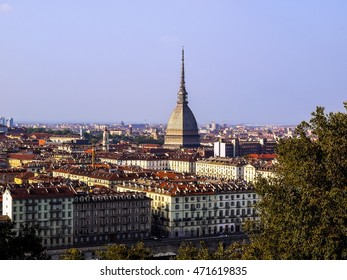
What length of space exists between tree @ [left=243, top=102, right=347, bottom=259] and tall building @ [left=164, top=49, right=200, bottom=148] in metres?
103

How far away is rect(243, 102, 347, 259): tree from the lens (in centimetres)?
1498

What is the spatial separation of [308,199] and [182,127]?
349ft

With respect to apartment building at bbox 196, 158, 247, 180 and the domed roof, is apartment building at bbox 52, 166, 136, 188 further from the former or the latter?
the domed roof

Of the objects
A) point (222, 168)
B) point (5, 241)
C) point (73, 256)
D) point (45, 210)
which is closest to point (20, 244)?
point (5, 241)

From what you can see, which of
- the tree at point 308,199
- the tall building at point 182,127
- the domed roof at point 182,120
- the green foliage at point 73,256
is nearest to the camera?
the tree at point 308,199

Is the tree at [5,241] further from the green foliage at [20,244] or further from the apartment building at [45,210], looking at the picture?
the apartment building at [45,210]

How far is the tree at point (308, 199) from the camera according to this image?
14984 mm

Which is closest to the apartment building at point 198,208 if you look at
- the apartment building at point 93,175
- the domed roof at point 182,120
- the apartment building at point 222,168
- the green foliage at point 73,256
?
the apartment building at point 93,175

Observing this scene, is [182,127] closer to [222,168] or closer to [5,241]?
[222,168]

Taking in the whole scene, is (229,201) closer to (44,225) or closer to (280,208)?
(44,225)

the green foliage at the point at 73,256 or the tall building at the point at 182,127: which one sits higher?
the tall building at the point at 182,127

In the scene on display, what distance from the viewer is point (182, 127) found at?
400ft

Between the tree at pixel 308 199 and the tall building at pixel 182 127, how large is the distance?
10344cm

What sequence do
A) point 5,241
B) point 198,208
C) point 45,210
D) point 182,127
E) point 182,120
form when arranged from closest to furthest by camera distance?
1. point 5,241
2. point 45,210
3. point 198,208
4. point 182,127
5. point 182,120
